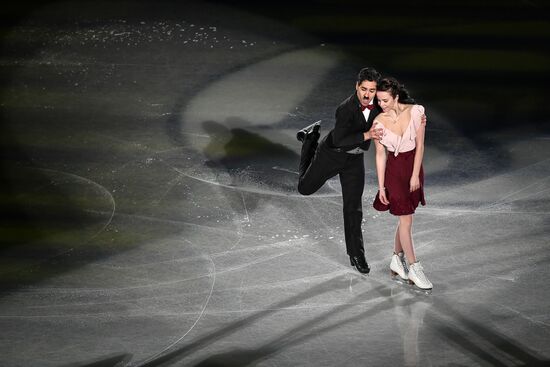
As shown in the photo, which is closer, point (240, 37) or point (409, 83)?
point (409, 83)

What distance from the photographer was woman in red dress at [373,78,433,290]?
7.83m

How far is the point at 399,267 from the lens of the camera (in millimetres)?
8312

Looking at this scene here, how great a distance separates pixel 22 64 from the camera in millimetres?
12641

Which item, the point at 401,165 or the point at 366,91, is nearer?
the point at 366,91

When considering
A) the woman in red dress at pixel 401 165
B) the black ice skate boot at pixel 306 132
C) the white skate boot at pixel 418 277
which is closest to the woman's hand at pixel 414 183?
the woman in red dress at pixel 401 165

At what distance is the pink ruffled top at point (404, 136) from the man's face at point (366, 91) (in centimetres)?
17

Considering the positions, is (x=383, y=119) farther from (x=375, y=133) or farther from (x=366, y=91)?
(x=366, y=91)

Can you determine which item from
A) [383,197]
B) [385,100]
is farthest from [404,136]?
[383,197]

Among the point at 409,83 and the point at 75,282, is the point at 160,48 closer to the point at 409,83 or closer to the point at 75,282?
the point at 409,83

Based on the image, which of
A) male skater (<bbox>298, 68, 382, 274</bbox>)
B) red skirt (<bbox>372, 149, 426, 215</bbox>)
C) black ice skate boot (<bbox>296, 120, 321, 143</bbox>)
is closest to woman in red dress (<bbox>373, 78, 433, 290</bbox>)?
red skirt (<bbox>372, 149, 426, 215</bbox>)

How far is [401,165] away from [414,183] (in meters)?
0.16

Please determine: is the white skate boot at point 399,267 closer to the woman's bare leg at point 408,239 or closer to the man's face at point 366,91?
the woman's bare leg at point 408,239

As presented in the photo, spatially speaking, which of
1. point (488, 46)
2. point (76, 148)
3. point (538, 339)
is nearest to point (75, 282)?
point (76, 148)

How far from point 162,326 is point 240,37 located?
20.4 ft
